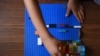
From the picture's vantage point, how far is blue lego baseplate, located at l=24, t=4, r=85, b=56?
727mm

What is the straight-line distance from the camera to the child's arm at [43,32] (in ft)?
1.41

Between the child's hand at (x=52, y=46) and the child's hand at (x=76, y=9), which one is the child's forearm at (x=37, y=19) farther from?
the child's hand at (x=76, y=9)

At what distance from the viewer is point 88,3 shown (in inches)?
28.8

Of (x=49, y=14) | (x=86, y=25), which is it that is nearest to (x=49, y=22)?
(x=49, y=14)

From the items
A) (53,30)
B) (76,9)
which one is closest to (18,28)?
(53,30)

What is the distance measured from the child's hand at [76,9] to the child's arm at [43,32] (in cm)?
29

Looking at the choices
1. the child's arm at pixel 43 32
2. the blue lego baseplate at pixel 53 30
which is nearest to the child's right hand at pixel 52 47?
the child's arm at pixel 43 32

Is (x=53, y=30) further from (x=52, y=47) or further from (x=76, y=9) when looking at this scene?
(x=52, y=47)

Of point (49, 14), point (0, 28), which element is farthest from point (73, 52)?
point (0, 28)

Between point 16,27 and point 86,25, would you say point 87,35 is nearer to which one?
point 86,25

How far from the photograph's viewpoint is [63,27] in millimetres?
727

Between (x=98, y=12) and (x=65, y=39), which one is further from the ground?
(x=98, y=12)

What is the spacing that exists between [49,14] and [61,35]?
0.31ft

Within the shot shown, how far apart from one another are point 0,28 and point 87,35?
1.11 ft
